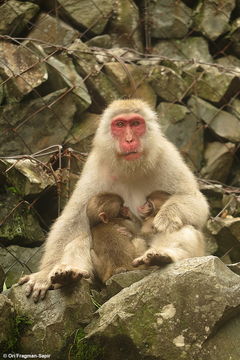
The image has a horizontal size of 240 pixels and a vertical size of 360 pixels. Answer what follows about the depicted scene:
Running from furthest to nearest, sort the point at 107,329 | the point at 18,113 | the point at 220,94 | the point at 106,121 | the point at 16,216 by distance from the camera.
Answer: the point at 220,94 → the point at 18,113 → the point at 16,216 → the point at 106,121 → the point at 107,329

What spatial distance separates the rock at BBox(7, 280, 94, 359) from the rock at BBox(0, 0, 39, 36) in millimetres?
4608

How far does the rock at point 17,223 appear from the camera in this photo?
19.2ft

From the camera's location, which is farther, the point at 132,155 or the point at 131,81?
the point at 131,81

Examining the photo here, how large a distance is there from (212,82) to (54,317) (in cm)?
540

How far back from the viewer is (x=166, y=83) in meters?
Answer: 8.00

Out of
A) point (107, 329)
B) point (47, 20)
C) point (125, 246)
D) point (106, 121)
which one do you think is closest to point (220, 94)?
point (47, 20)

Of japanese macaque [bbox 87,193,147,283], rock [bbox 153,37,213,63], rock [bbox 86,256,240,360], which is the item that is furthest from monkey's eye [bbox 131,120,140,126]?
rock [bbox 153,37,213,63]

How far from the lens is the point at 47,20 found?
26.5 feet

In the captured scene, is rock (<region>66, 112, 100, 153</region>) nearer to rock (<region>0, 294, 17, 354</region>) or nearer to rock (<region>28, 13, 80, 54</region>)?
rock (<region>28, 13, 80, 54</region>)

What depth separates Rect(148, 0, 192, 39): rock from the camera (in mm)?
9164

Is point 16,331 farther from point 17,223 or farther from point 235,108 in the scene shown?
point 235,108

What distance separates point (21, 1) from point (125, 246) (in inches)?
195

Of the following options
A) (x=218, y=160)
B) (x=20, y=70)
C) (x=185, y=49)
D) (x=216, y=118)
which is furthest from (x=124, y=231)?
(x=185, y=49)

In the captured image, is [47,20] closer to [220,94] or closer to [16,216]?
[220,94]
